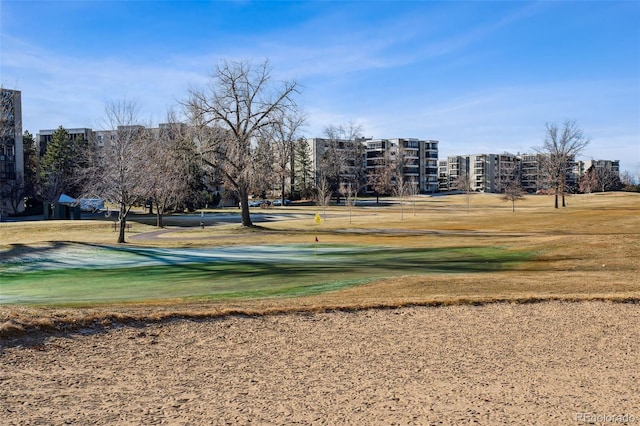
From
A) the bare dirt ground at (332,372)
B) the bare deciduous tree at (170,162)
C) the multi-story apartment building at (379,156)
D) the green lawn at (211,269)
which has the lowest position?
the green lawn at (211,269)

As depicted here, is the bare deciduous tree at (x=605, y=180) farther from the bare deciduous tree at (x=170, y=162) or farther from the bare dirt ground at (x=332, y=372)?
the bare dirt ground at (x=332, y=372)

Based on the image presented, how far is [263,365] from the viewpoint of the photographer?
9.59 metres

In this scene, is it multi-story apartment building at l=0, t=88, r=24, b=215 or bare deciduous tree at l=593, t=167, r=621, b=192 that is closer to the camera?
multi-story apartment building at l=0, t=88, r=24, b=215

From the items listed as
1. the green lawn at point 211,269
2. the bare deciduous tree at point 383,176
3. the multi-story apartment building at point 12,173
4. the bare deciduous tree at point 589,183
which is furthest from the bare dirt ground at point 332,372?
the bare deciduous tree at point 589,183

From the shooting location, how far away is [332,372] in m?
9.23

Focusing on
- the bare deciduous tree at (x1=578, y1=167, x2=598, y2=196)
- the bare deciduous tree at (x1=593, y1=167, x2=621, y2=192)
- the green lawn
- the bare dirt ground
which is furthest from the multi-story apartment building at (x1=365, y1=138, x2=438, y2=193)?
the bare dirt ground

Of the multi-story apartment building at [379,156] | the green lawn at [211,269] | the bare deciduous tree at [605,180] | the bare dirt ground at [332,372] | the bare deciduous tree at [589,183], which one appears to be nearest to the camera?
the bare dirt ground at [332,372]

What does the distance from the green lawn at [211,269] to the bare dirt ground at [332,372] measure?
15.0 feet

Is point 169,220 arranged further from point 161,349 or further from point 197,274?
point 161,349

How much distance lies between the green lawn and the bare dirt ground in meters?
4.57

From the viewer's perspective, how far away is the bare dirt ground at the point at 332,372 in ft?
24.6

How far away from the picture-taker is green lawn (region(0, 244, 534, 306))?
1716 cm

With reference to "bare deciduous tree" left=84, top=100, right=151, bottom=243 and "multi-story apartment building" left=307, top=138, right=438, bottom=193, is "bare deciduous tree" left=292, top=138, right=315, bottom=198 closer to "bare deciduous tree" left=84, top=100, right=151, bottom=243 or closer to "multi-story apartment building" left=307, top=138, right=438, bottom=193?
"multi-story apartment building" left=307, top=138, right=438, bottom=193

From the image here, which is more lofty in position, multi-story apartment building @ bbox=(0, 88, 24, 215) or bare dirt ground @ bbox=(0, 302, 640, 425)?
multi-story apartment building @ bbox=(0, 88, 24, 215)
